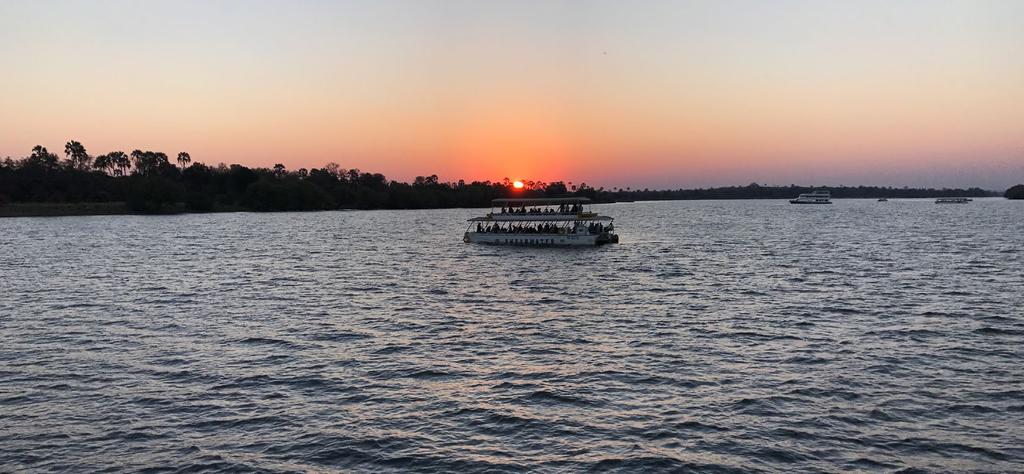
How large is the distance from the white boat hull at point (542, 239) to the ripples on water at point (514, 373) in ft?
109

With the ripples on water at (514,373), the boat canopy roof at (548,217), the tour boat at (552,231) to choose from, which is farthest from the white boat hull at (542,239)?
the ripples on water at (514,373)

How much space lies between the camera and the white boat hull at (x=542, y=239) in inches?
3531

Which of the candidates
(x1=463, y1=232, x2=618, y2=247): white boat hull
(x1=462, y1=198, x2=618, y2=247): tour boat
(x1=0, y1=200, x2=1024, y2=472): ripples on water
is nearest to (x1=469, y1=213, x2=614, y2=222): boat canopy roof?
(x1=462, y1=198, x2=618, y2=247): tour boat

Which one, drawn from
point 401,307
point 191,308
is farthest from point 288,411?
point 191,308

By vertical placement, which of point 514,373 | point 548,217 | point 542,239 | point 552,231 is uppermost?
point 548,217

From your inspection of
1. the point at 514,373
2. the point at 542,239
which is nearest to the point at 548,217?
the point at 542,239

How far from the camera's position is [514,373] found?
1011 inches

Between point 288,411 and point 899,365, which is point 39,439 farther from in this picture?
point 899,365

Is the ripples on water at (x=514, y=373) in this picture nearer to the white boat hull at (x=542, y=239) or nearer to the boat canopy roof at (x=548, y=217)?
the white boat hull at (x=542, y=239)

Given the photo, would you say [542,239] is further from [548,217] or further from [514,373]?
[514,373]

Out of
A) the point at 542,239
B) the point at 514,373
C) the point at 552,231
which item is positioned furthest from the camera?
the point at 552,231

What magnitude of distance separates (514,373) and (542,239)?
65.8m

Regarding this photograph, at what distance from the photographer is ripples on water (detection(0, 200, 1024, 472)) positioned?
1778 centimetres

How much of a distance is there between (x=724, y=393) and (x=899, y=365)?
8.91 metres
